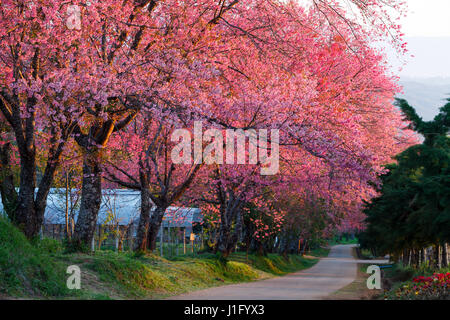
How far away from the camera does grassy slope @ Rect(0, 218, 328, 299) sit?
1107 cm

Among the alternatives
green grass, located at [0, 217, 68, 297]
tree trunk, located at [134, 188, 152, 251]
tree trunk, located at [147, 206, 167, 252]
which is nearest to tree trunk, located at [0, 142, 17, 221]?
green grass, located at [0, 217, 68, 297]

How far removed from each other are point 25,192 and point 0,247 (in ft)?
14.1

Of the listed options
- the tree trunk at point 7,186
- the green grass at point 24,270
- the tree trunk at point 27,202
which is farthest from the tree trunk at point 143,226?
the green grass at point 24,270

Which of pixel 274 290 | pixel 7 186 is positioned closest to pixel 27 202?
pixel 7 186

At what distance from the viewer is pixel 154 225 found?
23.8m

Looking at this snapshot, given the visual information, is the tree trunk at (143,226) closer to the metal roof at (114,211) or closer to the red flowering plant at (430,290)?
the metal roof at (114,211)

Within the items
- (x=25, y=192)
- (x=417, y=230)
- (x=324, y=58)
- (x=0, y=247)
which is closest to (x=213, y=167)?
(x=324, y=58)

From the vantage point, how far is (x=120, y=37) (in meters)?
16.2

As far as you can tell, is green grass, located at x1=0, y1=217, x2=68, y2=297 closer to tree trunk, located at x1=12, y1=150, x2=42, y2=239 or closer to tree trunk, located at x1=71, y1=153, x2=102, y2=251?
tree trunk, located at x1=12, y1=150, x2=42, y2=239

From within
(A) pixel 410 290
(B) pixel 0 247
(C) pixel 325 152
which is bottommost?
(A) pixel 410 290

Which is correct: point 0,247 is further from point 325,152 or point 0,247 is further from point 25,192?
point 325,152

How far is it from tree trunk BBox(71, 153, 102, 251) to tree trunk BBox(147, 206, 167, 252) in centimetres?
640

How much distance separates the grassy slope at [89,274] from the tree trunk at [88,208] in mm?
521

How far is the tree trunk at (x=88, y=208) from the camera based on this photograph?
16750 mm
